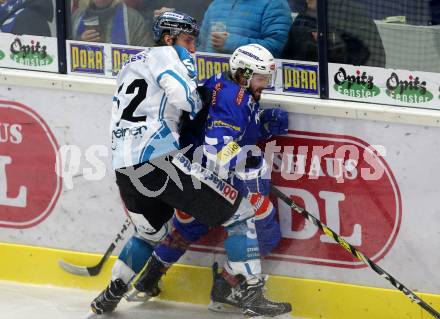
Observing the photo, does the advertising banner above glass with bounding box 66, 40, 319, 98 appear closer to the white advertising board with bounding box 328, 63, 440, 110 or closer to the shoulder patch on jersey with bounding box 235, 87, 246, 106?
the white advertising board with bounding box 328, 63, 440, 110

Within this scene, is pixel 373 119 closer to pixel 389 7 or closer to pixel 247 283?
pixel 389 7

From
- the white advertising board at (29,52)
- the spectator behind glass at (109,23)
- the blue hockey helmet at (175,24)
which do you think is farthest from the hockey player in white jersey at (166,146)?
the white advertising board at (29,52)

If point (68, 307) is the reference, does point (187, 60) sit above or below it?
above

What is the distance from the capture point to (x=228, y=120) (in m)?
4.90

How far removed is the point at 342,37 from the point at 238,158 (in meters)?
0.72

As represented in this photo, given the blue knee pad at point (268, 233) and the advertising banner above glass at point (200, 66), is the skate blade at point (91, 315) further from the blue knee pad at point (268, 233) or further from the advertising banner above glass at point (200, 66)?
the advertising banner above glass at point (200, 66)

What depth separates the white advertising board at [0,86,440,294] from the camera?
16.4 feet

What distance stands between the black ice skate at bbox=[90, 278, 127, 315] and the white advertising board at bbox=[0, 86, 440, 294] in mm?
422

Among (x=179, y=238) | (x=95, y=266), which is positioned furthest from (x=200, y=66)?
(x=95, y=266)

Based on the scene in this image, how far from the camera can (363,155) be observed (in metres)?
5.04

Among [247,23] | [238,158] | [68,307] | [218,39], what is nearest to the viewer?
[238,158]

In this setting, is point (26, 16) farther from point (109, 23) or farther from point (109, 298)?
point (109, 298)

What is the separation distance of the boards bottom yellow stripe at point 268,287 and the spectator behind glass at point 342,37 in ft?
3.45

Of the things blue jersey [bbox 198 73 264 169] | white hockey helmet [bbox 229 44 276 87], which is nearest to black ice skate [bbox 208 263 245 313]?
blue jersey [bbox 198 73 264 169]
